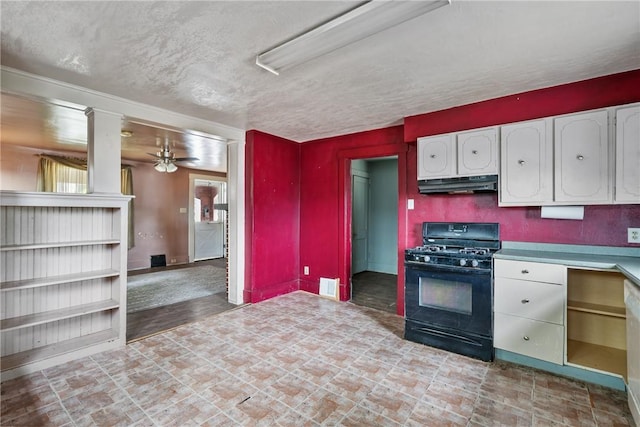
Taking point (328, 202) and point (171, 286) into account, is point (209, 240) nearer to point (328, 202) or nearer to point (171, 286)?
point (171, 286)

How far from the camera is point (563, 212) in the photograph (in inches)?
100

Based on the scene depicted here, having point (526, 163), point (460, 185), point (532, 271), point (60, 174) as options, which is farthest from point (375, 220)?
point (60, 174)

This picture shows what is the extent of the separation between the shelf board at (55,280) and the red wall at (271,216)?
66.5 inches

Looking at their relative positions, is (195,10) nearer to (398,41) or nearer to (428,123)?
(398,41)

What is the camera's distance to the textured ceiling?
1618mm

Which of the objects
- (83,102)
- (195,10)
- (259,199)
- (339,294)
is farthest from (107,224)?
(339,294)

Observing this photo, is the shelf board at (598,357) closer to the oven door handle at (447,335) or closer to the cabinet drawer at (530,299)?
the cabinet drawer at (530,299)

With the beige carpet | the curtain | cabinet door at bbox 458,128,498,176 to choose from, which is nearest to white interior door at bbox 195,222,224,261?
the beige carpet

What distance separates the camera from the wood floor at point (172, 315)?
3.20 meters

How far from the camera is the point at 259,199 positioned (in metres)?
4.16

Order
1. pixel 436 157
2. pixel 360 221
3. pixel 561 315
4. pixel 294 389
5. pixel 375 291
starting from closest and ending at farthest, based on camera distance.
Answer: pixel 294 389 → pixel 561 315 → pixel 436 157 → pixel 375 291 → pixel 360 221

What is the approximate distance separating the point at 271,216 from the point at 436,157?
96.1 inches

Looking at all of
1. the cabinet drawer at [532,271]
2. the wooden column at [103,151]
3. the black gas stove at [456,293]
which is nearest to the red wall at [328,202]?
the black gas stove at [456,293]

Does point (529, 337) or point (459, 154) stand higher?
point (459, 154)
